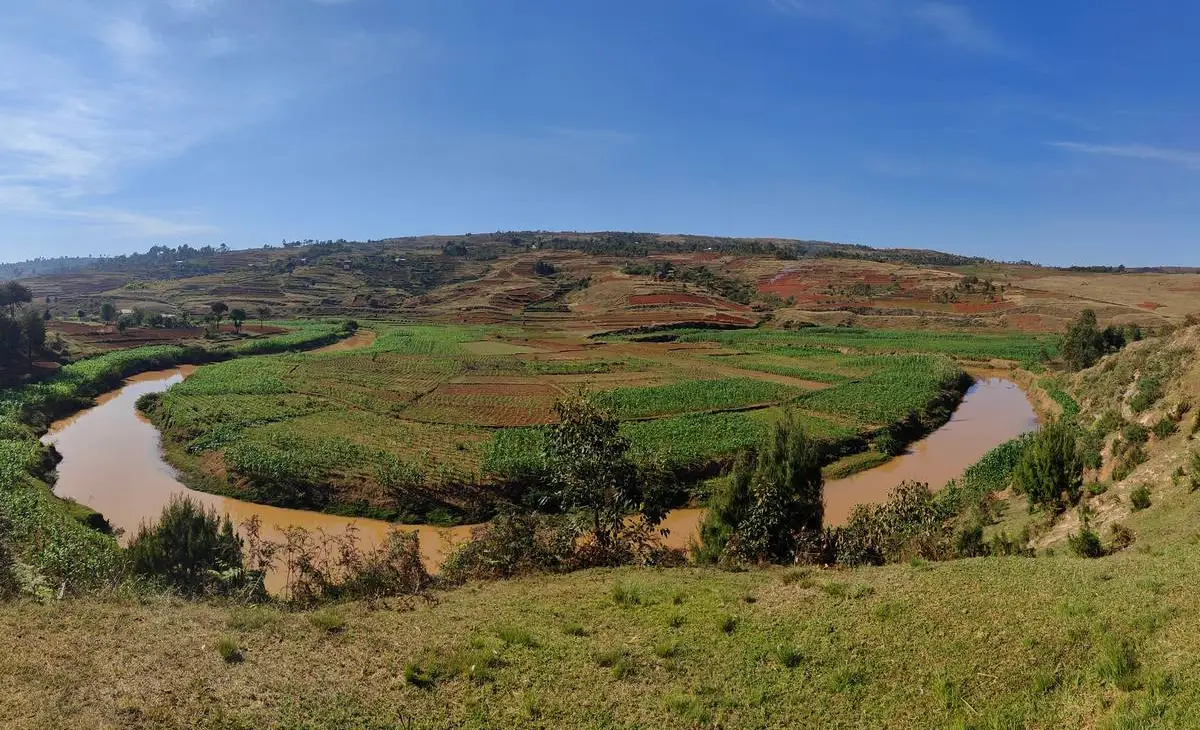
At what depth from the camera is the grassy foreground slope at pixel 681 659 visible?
7.88 metres

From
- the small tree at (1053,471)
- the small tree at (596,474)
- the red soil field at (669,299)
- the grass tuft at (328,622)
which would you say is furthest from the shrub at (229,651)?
the red soil field at (669,299)

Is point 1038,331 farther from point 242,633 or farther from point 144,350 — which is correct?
point 144,350

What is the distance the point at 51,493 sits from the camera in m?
29.4

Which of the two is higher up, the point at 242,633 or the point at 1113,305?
the point at 1113,305

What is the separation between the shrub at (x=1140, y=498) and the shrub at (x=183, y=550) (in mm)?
24737

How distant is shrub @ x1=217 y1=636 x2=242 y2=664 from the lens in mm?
9602

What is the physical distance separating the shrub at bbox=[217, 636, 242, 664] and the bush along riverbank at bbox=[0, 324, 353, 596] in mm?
4925

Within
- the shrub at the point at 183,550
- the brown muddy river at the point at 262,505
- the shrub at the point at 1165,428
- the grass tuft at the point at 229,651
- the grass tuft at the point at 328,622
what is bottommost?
the brown muddy river at the point at 262,505

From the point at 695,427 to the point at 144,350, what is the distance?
70.5 m

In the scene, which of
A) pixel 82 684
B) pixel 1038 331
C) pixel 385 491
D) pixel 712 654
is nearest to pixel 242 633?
pixel 82 684

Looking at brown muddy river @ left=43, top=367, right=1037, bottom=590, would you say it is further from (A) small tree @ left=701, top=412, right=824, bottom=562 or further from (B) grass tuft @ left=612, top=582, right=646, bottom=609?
(B) grass tuft @ left=612, top=582, right=646, bottom=609

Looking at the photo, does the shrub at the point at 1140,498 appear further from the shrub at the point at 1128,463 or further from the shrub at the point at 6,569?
the shrub at the point at 6,569

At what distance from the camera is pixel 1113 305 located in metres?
87.4

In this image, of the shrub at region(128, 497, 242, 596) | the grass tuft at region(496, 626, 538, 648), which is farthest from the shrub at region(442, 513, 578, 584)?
the shrub at region(128, 497, 242, 596)
